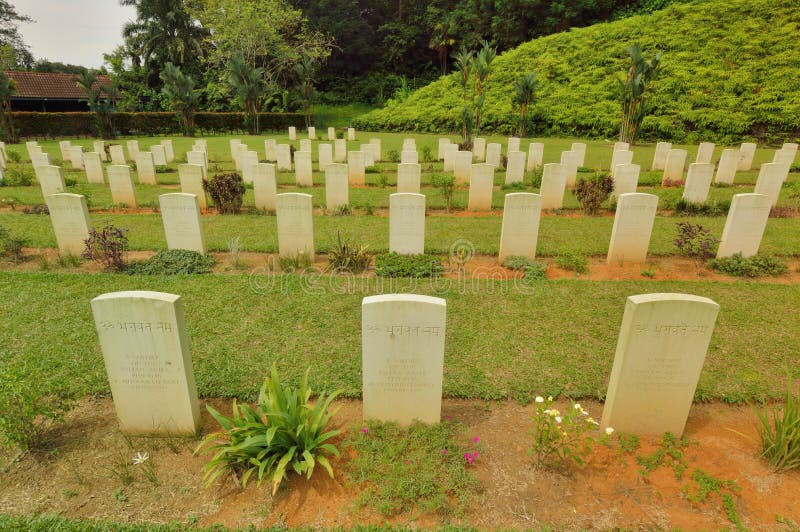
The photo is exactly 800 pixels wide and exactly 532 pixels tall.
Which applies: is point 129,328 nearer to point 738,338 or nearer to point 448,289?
point 448,289

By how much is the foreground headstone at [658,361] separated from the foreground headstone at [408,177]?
27.9ft

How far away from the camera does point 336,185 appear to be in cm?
1075

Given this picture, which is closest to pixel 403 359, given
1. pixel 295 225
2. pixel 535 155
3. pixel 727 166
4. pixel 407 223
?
pixel 407 223

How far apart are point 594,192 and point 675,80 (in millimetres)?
20704

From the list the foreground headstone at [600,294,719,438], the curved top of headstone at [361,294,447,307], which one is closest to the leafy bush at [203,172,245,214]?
the curved top of headstone at [361,294,447,307]

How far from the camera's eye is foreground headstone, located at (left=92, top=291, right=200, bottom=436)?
329cm

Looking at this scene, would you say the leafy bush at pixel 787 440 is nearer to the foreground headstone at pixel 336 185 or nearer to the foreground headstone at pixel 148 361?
the foreground headstone at pixel 148 361

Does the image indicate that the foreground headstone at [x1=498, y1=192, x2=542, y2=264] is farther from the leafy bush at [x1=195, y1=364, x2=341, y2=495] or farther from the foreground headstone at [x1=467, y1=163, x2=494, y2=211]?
the leafy bush at [x1=195, y1=364, x2=341, y2=495]

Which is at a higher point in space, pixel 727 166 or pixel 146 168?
pixel 727 166

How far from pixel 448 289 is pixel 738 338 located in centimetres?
365

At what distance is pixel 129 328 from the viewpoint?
3.36 metres

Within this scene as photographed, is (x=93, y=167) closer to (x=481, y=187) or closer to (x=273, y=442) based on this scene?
(x=481, y=187)

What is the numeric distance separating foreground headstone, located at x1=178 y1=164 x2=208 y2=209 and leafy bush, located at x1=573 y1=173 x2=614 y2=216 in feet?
31.5

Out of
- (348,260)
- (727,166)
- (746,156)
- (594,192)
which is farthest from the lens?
(746,156)
